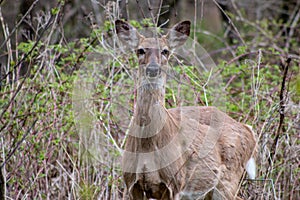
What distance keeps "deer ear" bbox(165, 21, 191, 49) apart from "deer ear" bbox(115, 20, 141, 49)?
0.97 ft

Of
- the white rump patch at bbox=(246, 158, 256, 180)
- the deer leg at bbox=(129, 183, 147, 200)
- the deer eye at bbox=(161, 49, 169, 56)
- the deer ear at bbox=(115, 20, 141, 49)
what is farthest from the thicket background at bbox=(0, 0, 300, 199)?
the deer leg at bbox=(129, 183, 147, 200)

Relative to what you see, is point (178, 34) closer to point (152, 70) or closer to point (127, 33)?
point (127, 33)

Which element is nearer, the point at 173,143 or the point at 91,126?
the point at 173,143

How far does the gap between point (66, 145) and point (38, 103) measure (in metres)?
0.53

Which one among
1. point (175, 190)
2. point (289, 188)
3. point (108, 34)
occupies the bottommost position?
point (289, 188)

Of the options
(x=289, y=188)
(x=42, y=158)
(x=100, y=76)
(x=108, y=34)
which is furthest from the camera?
(x=108, y=34)

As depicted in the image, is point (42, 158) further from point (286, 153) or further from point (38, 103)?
point (286, 153)

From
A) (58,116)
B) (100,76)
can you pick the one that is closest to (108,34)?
(100,76)

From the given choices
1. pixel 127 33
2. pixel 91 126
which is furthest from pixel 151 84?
pixel 91 126

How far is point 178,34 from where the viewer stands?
5633 millimetres

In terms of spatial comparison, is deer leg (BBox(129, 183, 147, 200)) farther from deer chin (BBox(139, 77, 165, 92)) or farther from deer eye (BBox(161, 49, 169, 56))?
deer eye (BBox(161, 49, 169, 56))

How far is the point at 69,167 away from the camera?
6309 millimetres

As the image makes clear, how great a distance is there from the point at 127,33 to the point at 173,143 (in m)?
1.17

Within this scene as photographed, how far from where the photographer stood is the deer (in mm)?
4938
